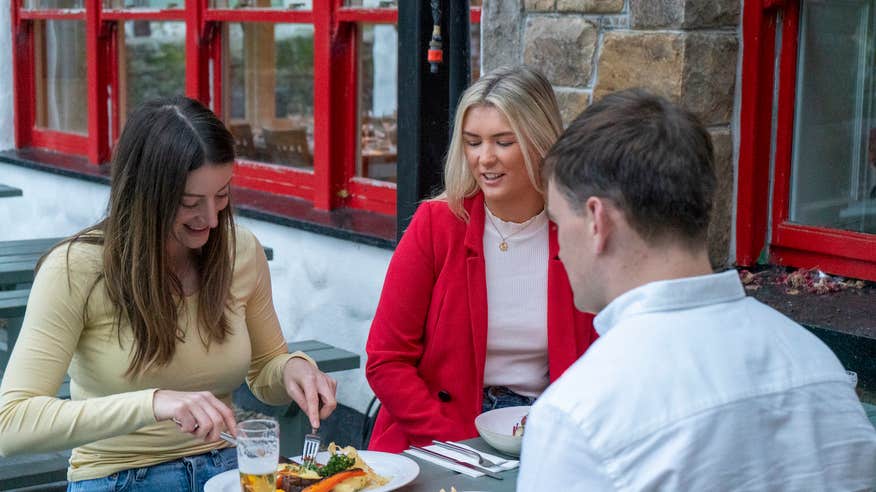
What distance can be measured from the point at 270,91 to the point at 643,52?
2919 mm

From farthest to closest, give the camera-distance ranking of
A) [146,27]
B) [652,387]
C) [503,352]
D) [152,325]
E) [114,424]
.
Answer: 1. [146,27]
2. [503,352]
3. [152,325]
4. [114,424]
5. [652,387]

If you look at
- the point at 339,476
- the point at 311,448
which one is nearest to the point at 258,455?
the point at 339,476

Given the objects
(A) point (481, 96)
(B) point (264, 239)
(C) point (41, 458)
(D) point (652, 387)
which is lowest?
(C) point (41, 458)

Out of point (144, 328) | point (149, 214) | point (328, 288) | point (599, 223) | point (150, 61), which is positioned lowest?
point (328, 288)

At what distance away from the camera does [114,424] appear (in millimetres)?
2406

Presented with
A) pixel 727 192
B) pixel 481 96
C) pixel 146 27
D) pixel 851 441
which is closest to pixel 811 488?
pixel 851 441

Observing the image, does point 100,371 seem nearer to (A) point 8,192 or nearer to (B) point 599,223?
(B) point 599,223

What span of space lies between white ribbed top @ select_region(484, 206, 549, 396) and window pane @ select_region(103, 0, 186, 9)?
152 inches

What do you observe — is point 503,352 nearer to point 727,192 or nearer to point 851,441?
point 727,192

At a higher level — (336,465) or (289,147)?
(289,147)

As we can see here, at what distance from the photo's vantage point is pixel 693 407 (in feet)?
4.84

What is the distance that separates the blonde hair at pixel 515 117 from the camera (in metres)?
3.09

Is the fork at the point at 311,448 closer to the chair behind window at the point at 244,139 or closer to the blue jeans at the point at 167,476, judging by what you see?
the blue jeans at the point at 167,476

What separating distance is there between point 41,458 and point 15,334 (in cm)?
116
